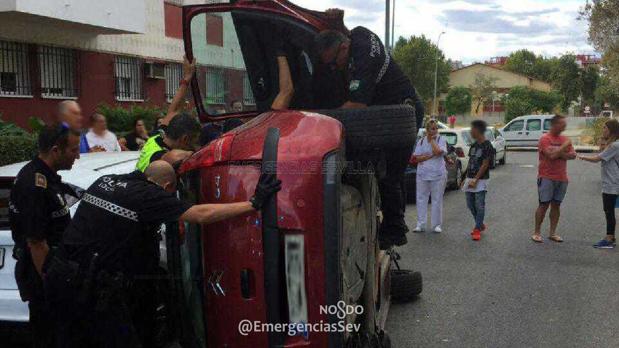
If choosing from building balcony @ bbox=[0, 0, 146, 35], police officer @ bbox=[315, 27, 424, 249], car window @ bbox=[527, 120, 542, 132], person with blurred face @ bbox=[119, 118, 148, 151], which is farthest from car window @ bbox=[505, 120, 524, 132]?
police officer @ bbox=[315, 27, 424, 249]

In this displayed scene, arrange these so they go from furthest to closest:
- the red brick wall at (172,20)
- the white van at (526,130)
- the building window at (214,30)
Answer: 1. the white van at (526,130)
2. the red brick wall at (172,20)
3. the building window at (214,30)

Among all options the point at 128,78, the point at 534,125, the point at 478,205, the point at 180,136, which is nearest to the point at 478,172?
the point at 478,205

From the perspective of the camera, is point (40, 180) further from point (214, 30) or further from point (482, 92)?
point (482, 92)

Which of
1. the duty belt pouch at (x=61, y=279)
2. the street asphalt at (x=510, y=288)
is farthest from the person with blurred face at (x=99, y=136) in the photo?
the duty belt pouch at (x=61, y=279)

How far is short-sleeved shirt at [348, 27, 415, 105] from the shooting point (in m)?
4.12

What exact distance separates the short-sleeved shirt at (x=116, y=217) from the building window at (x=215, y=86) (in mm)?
2039

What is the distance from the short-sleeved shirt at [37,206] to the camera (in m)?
3.35

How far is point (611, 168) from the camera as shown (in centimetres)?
833

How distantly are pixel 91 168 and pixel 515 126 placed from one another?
2616 cm

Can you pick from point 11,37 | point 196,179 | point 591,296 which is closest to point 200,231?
point 196,179

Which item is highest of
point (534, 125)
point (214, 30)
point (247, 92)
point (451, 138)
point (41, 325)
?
point (214, 30)

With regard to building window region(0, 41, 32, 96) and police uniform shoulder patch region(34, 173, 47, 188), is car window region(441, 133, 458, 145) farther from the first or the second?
police uniform shoulder patch region(34, 173, 47, 188)

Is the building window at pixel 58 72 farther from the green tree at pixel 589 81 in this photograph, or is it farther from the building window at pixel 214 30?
the green tree at pixel 589 81

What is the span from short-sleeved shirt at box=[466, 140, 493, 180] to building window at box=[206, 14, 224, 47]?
516cm
